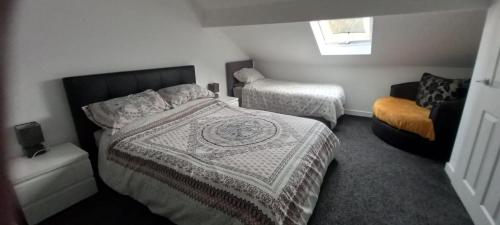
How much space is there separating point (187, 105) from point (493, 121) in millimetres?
2526

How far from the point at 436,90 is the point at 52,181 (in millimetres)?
3863

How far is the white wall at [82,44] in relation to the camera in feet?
6.07

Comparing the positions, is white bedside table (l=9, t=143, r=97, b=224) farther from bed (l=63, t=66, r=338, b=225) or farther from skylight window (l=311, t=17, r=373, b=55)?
skylight window (l=311, t=17, r=373, b=55)

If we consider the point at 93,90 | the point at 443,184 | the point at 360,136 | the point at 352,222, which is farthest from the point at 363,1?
the point at 93,90

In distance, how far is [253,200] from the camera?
4.31 feet

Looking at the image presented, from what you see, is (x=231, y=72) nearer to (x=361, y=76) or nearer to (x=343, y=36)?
(x=343, y=36)

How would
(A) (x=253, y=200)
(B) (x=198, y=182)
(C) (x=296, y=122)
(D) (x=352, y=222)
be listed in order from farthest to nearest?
(C) (x=296, y=122) → (D) (x=352, y=222) → (B) (x=198, y=182) → (A) (x=253, y=200)

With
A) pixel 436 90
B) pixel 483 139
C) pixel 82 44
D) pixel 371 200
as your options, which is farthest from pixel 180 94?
pixel 436 90

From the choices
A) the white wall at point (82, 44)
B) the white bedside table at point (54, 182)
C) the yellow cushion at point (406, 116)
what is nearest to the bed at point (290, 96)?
the yellow cushion at point (406, 116)

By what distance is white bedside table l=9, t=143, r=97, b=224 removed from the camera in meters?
1.64

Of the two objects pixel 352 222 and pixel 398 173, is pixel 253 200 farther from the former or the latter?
pixel 398 173

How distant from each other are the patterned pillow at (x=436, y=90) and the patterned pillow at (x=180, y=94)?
2.71 meters

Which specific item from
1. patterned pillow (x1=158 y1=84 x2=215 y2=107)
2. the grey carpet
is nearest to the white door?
the grey carpet

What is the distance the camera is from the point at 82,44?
2.12m
